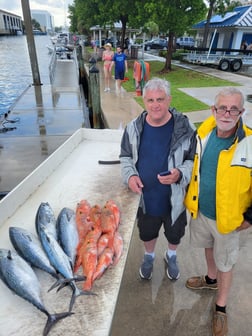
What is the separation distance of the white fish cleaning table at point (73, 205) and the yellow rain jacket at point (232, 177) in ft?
2.55

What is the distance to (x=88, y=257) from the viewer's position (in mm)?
1927

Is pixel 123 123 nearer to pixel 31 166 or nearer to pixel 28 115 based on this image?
pixel 31 166

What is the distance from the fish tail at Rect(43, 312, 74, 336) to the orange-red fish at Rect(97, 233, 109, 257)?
0.52 metres

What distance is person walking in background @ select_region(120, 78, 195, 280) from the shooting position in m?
2.24

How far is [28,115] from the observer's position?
9.45m

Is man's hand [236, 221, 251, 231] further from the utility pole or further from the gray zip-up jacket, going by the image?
the utility pole

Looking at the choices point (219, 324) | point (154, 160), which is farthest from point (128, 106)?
point (219, 324)

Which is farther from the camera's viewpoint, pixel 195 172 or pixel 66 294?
pixel 195 172

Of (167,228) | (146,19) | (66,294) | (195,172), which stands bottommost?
(167,228)

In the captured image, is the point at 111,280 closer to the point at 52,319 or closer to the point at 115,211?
the point at 52,319

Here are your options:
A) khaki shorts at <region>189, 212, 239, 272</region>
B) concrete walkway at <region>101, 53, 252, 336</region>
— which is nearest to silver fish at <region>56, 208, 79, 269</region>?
concrete walkway at <region>101, 53, 252, 336</region>

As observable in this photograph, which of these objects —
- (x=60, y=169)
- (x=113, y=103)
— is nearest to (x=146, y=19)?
(x=113, y=103)

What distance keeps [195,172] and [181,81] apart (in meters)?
13.8

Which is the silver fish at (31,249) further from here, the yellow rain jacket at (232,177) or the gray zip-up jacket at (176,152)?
the yellow rain jacket at (232,177)
